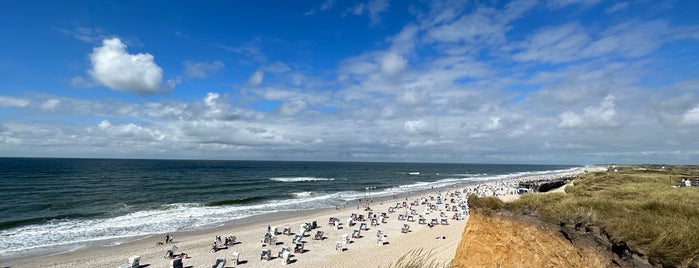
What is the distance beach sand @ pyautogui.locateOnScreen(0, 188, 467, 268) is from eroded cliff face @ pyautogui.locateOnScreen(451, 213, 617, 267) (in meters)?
5.74

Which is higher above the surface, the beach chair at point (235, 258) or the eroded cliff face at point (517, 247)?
the eroded cliff face at point (517, 247)

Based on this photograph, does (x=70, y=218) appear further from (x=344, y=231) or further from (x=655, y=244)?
(x=655, y=244)

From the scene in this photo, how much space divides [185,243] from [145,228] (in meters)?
6.86

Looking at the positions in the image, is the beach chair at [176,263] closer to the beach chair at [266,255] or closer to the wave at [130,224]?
the beach chair at [266,255]

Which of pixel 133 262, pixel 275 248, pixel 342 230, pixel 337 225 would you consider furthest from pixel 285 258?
pixel 337 225

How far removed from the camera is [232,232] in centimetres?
2711

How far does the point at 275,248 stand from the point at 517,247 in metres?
17.0

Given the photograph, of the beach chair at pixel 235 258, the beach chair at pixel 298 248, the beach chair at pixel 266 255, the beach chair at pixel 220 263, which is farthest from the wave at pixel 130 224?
the beach chair at pixel 298 248

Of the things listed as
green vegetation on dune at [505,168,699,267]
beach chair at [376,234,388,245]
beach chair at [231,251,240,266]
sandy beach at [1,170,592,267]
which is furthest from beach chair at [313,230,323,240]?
green vegetation on dune at [505,168,699,267]

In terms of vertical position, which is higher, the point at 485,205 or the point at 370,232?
the point at 485,205

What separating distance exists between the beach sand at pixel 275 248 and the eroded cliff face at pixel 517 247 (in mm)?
5744

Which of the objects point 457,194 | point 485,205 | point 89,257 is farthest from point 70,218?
point 457,194

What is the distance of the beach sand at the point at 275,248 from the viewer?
19.4 metres

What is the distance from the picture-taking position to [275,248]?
74.7 ft
